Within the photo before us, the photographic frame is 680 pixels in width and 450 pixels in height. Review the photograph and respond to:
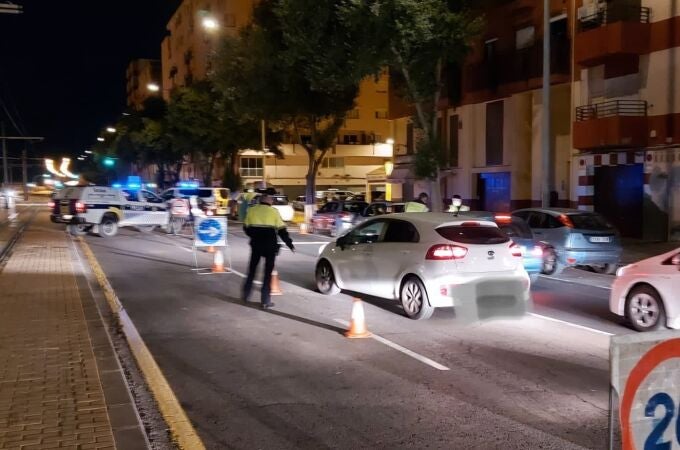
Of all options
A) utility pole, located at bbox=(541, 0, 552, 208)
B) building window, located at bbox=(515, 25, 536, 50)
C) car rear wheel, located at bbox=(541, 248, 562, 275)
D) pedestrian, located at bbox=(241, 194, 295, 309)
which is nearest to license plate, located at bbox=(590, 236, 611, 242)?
car rear wheel, located at bbox=(541, 248, 562, 275)

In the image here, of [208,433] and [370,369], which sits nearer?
[208,433]

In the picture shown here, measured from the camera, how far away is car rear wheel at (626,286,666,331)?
8883 millimetres

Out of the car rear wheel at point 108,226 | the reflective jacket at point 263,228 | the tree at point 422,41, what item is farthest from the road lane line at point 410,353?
the car rear wheel at point 108,226

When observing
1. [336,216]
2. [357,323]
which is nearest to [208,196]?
[336,216]

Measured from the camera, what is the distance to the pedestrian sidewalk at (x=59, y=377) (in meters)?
5.11

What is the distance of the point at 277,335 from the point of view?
29.0ft

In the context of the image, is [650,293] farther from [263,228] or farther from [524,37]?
[524,37]

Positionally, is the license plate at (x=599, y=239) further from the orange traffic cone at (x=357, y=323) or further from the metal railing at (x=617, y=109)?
the metal railing at (x=617, y=109)

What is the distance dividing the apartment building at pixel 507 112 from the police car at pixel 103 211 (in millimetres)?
11490

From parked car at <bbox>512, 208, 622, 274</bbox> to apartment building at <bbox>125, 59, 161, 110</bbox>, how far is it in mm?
101504

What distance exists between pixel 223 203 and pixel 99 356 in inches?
1292

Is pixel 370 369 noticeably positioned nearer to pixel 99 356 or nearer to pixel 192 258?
pixel 99 356

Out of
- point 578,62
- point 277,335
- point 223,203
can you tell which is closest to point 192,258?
point 277,335

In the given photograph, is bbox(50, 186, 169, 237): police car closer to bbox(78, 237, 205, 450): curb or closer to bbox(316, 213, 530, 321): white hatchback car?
bbox(78, 237, 205, 450): curb
